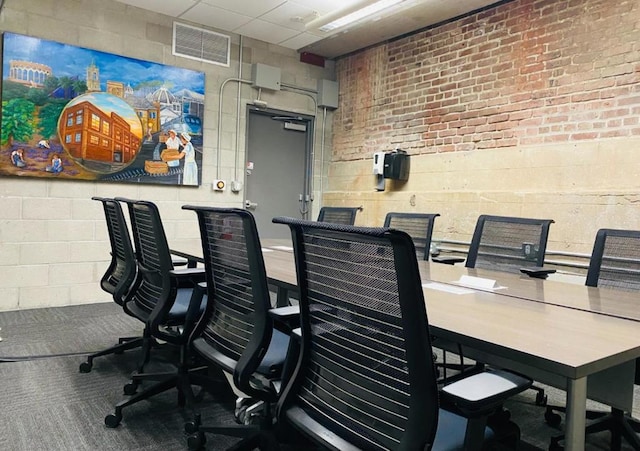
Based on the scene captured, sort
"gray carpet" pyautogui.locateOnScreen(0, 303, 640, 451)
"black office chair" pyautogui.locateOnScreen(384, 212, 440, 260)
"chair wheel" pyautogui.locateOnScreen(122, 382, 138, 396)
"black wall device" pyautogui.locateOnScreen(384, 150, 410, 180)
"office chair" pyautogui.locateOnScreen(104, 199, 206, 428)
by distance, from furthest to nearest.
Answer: "black wall device" pyautogui.locateOnScreen(384, 150, 410, 180)
"black office chair" pyautogui.locateOnScreen(384, 212, 440, 260)
"chair wheel" pyautogui.locateOnScreen(122, 382, 138, 396)
"office chair" pyautogui.locateOnScreen(104, 199, 206, 428)
"gray carpet" pyautogui.locateOnScreen(0, 303, 640, 451)

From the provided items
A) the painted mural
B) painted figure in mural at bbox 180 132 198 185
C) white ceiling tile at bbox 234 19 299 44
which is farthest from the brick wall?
the painted mural

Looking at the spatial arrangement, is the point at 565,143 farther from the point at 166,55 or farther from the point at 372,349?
the point at 166,55

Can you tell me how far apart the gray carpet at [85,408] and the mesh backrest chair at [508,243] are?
0.81 metres

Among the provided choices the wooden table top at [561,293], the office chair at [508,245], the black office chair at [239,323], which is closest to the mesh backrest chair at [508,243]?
the office chair at [508,245]

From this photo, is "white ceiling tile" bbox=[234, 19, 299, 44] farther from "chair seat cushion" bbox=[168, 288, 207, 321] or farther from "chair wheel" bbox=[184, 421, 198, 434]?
"chair wheel" bbox=[184, 421, 198, 434]

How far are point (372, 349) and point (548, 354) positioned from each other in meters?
0.42

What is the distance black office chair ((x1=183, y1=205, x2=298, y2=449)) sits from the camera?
1.65 metres

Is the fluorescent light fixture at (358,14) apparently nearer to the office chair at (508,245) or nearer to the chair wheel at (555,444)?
the office chair at (508,245)

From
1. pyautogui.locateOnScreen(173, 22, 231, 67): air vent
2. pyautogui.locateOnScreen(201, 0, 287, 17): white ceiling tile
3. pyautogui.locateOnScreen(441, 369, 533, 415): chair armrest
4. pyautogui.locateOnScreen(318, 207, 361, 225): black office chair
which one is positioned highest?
pyautogui.locateOnScreen(201, 0, 287, 17): white ceiling tile

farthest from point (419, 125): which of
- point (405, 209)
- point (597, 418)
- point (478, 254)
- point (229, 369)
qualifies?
point (229, 369)

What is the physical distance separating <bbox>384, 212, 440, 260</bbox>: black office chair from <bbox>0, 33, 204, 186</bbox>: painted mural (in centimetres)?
252

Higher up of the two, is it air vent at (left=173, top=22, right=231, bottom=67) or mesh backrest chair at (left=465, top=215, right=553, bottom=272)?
air vent at (left=173, top=22, right=231, bottom=67)

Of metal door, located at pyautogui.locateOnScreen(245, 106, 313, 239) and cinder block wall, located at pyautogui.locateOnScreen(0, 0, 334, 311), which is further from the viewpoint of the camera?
metal door, located at pyautogui.locateOnScreen(245, 106, 313, 239)

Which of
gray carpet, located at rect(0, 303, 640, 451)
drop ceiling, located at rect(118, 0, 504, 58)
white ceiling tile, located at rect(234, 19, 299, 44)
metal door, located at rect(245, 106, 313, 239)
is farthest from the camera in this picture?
metal door, located at rect(245, 106, 313, 239)
